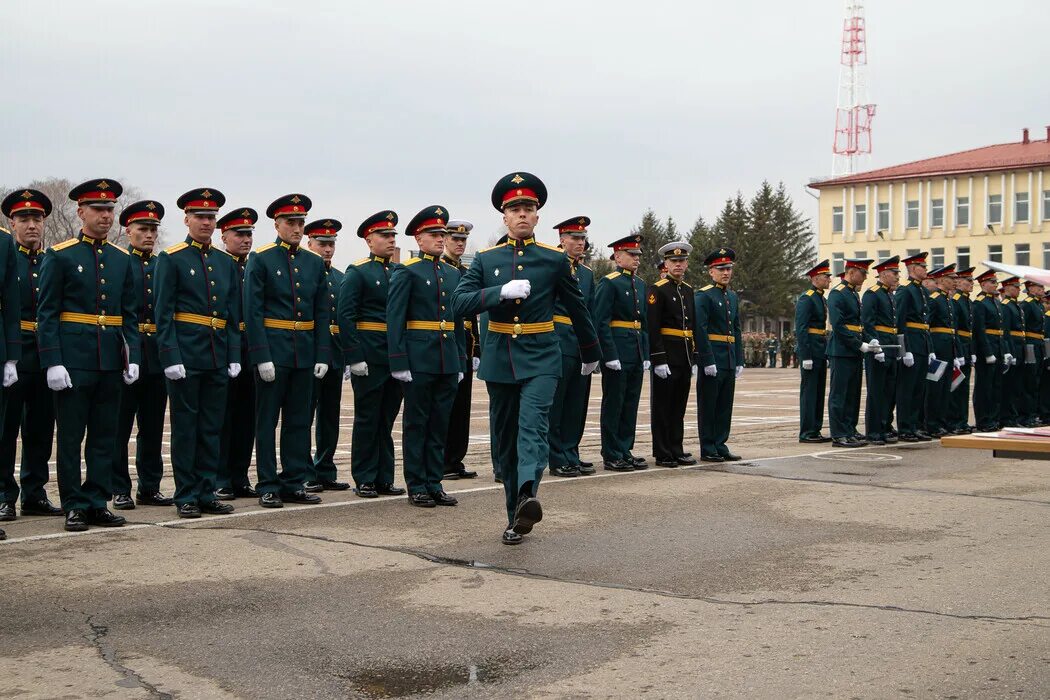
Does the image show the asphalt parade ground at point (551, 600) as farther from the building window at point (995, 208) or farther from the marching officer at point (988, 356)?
the building window at point (995, 208)

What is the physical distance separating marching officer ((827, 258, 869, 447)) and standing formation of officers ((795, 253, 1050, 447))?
0.01 meters

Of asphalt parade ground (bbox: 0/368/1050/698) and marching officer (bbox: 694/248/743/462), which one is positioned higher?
marching officer (bbox: 694/248/743/462)

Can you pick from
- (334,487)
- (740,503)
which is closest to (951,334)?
(740,503)

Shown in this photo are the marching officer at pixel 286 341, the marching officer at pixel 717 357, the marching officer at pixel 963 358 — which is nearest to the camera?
the marching officer at pixel 286 341

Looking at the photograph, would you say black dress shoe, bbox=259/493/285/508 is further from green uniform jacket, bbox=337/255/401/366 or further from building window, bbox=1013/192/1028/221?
building window, bbox=1013/192/1028/221

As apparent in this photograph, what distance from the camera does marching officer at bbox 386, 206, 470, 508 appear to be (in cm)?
939

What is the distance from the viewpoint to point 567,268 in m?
8.23

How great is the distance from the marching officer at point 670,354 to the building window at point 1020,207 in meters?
69.2

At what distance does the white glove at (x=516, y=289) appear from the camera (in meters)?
7.62

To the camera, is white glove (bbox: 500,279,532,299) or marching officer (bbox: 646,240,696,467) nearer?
white glove (bbox: 500,279,532,299)

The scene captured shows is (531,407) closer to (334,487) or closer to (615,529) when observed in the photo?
(615,529)

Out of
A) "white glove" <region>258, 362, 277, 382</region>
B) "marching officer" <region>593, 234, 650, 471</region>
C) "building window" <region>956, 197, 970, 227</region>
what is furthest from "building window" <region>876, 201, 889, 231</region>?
"white glove" <region>258, 362, 277, 382</region>

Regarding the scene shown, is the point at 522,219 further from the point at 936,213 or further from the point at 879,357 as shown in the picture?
the point at 936,213

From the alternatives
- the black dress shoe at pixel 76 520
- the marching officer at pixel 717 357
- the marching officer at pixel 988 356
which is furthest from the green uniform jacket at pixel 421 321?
the marching officer at pixel 988 356
